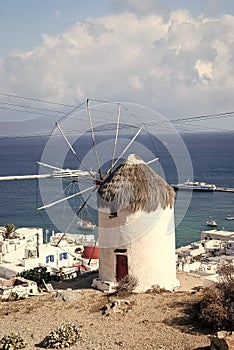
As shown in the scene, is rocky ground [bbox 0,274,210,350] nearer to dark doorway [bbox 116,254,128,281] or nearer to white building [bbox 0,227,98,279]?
dark doorway [bbox 116,254,128,281]

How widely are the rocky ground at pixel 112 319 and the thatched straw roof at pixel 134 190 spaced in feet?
9.80

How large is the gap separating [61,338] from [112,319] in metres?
2.03

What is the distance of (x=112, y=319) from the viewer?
12.9 meters

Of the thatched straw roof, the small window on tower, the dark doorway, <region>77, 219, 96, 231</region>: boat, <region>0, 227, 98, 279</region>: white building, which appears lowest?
<region>0, 227, 98, 279</region>: white building

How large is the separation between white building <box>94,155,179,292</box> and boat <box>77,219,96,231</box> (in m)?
45.7

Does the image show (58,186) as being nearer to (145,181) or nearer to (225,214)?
(225,214)

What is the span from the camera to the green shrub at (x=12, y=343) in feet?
35.9

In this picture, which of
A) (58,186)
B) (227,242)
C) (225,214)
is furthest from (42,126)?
(58,186)

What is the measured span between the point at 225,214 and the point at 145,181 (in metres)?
56.8

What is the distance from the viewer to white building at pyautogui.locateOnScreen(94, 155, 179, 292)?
1639 centimetres

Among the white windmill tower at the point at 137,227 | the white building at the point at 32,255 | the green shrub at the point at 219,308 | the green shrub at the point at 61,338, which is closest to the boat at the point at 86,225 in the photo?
the white building at the point at 32,255

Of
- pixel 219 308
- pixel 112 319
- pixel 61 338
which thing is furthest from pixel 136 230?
pixel 61 338

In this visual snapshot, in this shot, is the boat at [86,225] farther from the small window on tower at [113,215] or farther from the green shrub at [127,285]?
the green shrub at [127,285]

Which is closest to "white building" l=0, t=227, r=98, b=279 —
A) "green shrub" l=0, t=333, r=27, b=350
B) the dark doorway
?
the dark doorway
